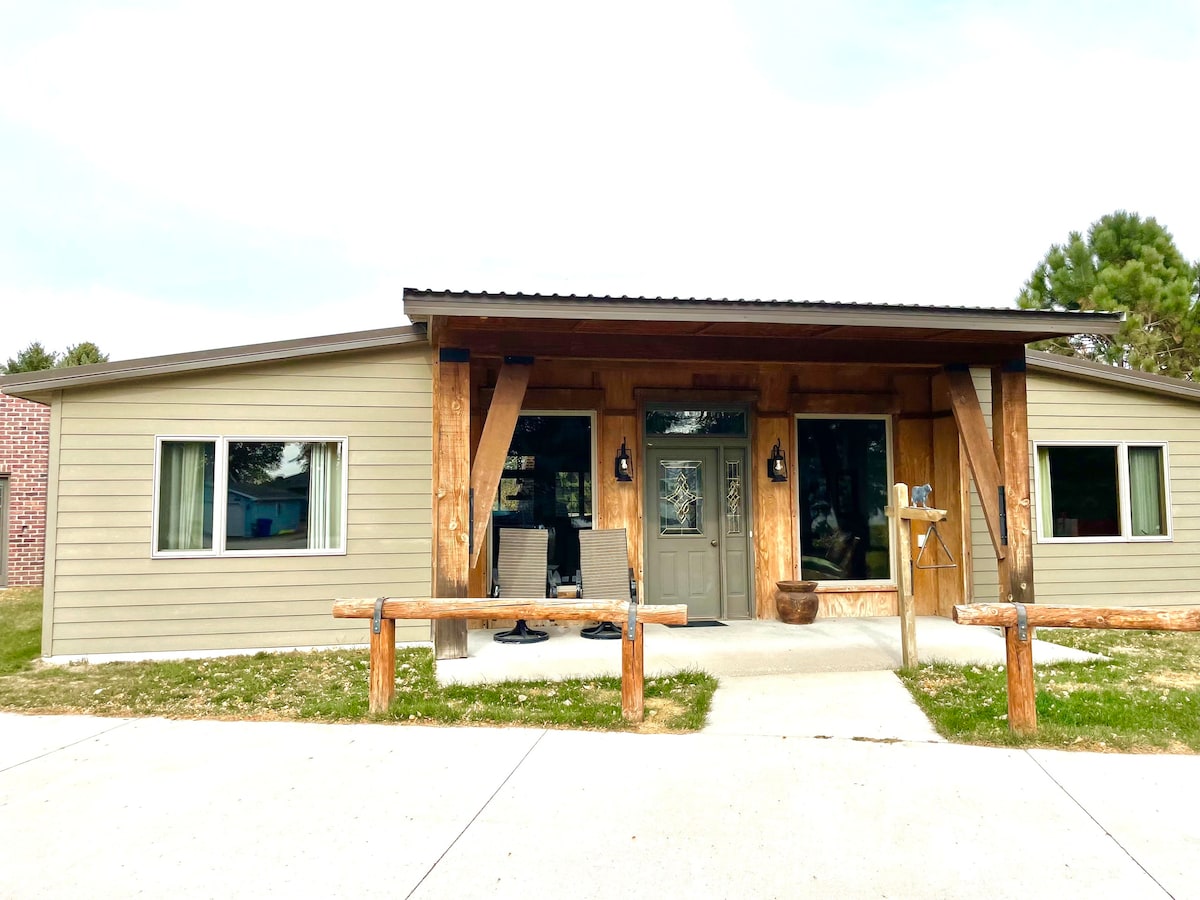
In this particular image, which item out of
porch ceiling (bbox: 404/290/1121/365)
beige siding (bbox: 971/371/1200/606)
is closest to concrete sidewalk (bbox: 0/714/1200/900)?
porch ceiling (bbox: 404/290/1121/365)

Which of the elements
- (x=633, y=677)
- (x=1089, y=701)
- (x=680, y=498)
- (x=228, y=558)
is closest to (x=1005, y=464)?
(x=1089, y=701)

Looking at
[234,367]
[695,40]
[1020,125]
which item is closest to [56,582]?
[234,367]

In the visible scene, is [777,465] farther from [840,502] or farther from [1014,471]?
[1014,471]

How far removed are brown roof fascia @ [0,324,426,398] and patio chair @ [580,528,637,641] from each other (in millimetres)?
2519

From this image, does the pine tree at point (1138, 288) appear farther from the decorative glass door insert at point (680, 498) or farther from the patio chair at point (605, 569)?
the patio chair at point (605, 569)

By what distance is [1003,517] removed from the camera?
695 cm

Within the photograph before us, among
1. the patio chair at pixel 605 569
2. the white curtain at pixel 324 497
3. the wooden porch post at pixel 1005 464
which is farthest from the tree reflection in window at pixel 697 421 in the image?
the white curtain at pixel 324 497

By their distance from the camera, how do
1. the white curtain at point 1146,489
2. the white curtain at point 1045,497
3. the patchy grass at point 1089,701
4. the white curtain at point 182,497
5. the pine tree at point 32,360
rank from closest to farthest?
the patchy grass at point 1089,701 → the white curtain at point 182,497 → the white curtain at point 1045,497 → the white curtain at point 1146,489 → the pine tree at point 32,360

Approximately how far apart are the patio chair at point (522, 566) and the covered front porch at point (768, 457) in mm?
316

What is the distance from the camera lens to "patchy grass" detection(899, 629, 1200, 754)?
432cm

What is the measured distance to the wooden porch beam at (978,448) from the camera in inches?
274

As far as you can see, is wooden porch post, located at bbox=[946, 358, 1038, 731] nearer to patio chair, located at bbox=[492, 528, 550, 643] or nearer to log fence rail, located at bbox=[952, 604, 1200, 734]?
log fence rail, located at bbox=[952, 604, 1200, 734]

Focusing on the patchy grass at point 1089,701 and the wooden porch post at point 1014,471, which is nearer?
the patchy grass at point 1089,701

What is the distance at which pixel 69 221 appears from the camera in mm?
25844
